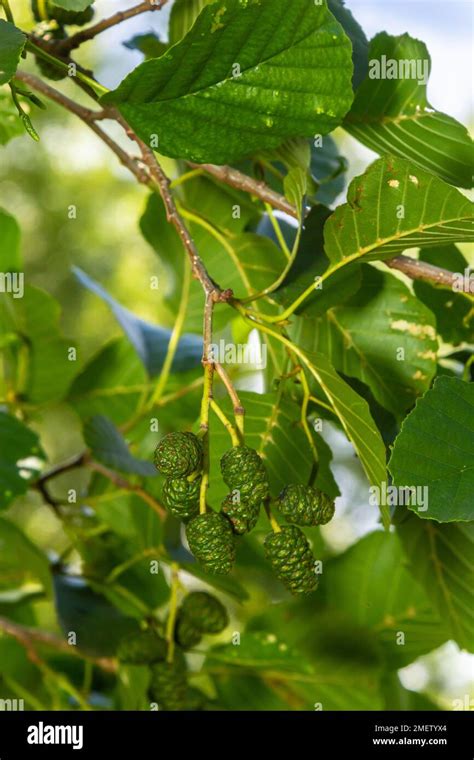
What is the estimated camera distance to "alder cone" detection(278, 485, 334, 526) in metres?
0.45

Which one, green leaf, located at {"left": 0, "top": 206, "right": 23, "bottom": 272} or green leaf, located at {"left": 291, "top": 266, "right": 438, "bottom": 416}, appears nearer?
green leaf, located at {"left": 291, "top": 266, "right": 438, "bottom": 416}

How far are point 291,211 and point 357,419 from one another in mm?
166

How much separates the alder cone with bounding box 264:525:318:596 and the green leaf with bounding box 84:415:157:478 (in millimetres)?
290

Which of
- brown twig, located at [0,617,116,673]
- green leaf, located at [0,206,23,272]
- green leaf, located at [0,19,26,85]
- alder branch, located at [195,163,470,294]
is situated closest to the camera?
green leaf, located at [0,19,26,85]

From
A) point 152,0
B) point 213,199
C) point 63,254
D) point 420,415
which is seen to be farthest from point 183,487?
point 63,254

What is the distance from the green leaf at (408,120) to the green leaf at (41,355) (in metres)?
0.47

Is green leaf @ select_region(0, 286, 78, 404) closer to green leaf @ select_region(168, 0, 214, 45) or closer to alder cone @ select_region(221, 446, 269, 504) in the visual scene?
green leaf @ select_region(168, 0, 214, 45)

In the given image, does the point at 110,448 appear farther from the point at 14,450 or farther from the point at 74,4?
the point at 74,4

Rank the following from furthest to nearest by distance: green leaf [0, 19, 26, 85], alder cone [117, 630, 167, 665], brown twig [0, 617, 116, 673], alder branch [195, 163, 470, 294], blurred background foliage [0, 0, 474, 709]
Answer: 1. blurred background foliage [0, 0, 474, 709]
2. brown twig [0, 617, 116, 673]
3. alder cone [117, 630, 167, 665]
4. alder branch [195, 163, 470, 294]
5. green leaf [0, 19, 26, 85]

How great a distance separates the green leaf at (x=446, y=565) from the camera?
25.9 inches

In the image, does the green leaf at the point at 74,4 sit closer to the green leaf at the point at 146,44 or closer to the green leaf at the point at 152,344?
the green leaf at the point at 146,44

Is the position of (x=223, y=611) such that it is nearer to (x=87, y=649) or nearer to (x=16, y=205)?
(x=87, y=649)

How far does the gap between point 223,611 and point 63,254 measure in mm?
5016
